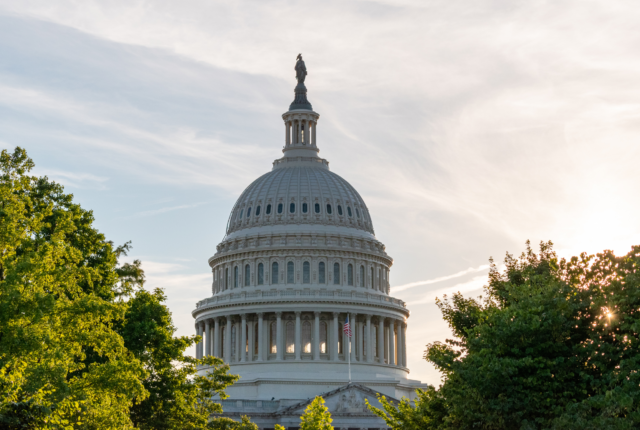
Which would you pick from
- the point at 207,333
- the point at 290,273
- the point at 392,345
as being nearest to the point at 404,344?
the point at 392,345

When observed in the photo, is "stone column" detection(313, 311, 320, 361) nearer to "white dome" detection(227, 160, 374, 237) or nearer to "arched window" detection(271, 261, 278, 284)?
"arched window" detection(271, 261, 278, 284)

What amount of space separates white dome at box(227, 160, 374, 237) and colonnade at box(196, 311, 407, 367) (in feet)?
43.9

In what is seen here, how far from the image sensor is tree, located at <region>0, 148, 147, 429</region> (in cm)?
3288

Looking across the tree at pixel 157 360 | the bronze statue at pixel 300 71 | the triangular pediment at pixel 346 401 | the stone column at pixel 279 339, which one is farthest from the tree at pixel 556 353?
the bronze statue at pixel 300 71

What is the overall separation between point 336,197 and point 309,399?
118ft

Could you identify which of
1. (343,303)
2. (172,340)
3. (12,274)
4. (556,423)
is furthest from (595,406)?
(343,303)

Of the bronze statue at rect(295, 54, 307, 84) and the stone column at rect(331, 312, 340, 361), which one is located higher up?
the bronze statue at rect(295, 54, 307, 84)

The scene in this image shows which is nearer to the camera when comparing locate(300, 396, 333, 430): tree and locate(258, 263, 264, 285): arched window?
locate(300, 396, 333, 430): tree

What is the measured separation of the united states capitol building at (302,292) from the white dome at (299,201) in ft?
0.46

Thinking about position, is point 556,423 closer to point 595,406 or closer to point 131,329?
point 595,406

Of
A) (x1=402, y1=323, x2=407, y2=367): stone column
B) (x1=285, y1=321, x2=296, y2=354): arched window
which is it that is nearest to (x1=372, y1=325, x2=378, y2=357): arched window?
(x1=402, y1=323, x2=407, y2=367): stone column

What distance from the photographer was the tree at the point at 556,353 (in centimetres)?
3694

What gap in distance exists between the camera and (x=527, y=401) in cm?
3884

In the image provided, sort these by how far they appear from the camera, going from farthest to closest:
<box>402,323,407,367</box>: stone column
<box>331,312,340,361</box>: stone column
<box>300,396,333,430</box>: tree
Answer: <box>402,323,407,367</box>: stone column
<box>331,312,340,361</box>: stone column
<box>300,396,333,430</box>: tree
